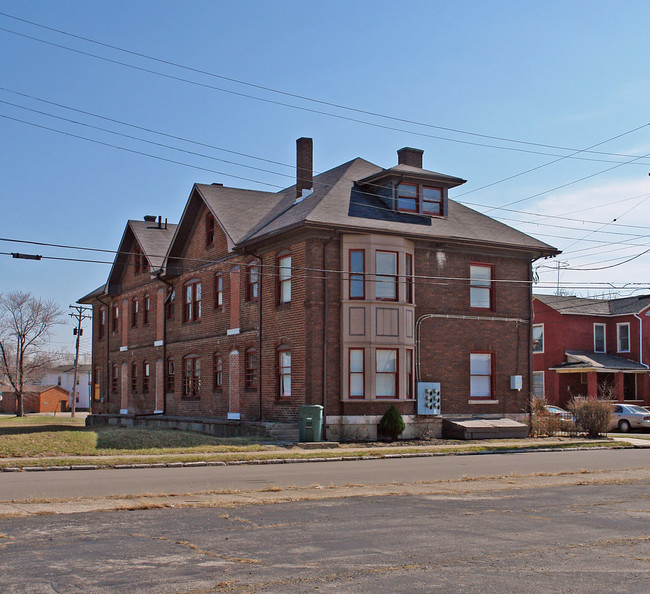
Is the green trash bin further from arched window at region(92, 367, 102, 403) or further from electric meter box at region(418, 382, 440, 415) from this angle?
arched window at region(92, 367, 102, 403)

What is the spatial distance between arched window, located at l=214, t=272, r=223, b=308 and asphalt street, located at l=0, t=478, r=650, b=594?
76.6 ft

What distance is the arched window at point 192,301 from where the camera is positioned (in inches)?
1503

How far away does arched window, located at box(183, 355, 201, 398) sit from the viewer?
37.8m

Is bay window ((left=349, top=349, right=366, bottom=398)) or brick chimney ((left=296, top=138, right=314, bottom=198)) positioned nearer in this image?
bay window ((left=349, top=349, right=366, bottom=398))

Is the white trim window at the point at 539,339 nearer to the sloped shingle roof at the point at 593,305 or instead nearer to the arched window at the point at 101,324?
the sloped shingle roof at the point at 593,305

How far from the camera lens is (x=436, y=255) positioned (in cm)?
3200

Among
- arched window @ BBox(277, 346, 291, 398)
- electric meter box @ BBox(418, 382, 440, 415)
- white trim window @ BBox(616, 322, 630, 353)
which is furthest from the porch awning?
arched window @ BBox(277, 346, 291, 398)

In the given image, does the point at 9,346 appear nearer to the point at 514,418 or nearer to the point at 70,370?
the point at 70,370

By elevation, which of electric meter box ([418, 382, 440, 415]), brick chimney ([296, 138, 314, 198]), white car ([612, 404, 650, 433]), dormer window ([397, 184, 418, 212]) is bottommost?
white car ([612, 404, 650, 433])

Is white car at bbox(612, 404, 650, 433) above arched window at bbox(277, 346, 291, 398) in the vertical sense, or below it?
below

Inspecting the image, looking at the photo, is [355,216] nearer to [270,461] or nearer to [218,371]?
[218,371]

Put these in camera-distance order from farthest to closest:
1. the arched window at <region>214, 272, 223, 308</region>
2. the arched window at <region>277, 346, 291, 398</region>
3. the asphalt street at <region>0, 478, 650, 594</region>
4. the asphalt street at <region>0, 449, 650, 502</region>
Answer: the arched window at <region>214, 272, 223, 308</region> → the arched window at <region>277, 346, 291, 398</region> → the asphalt street at <region>0, 449, 650, 502</region> → the asphalt street at <region>0, 478, 650, 594</region>

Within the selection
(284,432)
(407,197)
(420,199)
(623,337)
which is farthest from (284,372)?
(623,337)

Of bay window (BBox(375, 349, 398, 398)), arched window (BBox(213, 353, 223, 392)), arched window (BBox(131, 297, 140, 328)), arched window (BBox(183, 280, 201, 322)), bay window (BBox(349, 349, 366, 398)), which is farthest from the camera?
arched window (BBox(131, 297, 140, 328))
